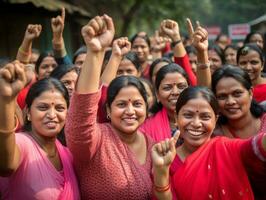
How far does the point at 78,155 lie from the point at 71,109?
268mm

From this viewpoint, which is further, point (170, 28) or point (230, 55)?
point (230, 55)

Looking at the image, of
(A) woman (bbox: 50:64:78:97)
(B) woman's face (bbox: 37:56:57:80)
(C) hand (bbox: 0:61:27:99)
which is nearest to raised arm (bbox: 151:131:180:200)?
(C) hand (bbox: 0:61:27:99)

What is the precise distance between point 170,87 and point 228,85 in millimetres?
489

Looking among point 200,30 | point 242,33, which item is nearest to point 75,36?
point 242,33

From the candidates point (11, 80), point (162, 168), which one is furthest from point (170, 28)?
point (11, 80)

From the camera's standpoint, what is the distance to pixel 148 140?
2812mm

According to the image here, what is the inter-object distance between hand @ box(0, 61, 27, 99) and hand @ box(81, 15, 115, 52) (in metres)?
0.38

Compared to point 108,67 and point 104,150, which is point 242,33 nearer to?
point 108,67

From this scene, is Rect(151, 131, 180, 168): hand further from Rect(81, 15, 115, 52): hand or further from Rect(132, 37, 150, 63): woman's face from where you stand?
Rect(132, 37, 150, 63): woman's face

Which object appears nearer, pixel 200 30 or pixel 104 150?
pixel 104 150

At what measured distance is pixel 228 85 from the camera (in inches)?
122

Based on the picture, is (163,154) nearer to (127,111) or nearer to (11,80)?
(127,111)

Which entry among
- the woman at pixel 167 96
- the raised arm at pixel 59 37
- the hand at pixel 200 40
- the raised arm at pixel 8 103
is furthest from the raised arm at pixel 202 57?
the raised arm at pixel 8 103

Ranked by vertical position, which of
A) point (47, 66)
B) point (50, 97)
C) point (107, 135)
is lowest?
point (107, 135)
